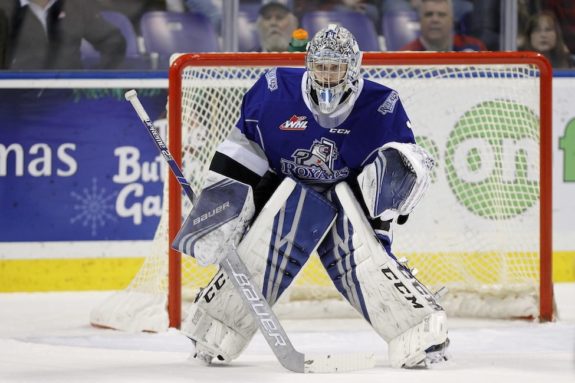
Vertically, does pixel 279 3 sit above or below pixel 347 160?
above

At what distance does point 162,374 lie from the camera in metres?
3.43

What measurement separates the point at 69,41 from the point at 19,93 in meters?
0.29

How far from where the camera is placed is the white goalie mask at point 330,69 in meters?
3.52

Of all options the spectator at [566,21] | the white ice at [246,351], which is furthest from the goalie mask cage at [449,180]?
the spectator at [566,21]

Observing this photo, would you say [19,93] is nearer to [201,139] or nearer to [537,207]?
[201,139]

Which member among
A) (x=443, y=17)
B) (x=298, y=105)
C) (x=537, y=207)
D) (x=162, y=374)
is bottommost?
(x=162, y=374)

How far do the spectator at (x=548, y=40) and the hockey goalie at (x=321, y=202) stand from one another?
234 centimetres

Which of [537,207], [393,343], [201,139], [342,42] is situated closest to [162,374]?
[393,343]

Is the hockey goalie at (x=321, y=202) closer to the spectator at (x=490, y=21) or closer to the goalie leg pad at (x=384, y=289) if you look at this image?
the goalie leg pad at (x=384, y=289)

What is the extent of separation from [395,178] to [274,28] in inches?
89.8

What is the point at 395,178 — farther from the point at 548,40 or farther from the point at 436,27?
the point at 548,40

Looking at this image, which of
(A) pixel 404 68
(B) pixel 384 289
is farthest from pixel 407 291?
(A) pixel 404 68

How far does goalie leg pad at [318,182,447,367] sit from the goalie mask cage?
105 centimetres

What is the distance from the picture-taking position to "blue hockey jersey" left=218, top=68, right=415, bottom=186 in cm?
356
